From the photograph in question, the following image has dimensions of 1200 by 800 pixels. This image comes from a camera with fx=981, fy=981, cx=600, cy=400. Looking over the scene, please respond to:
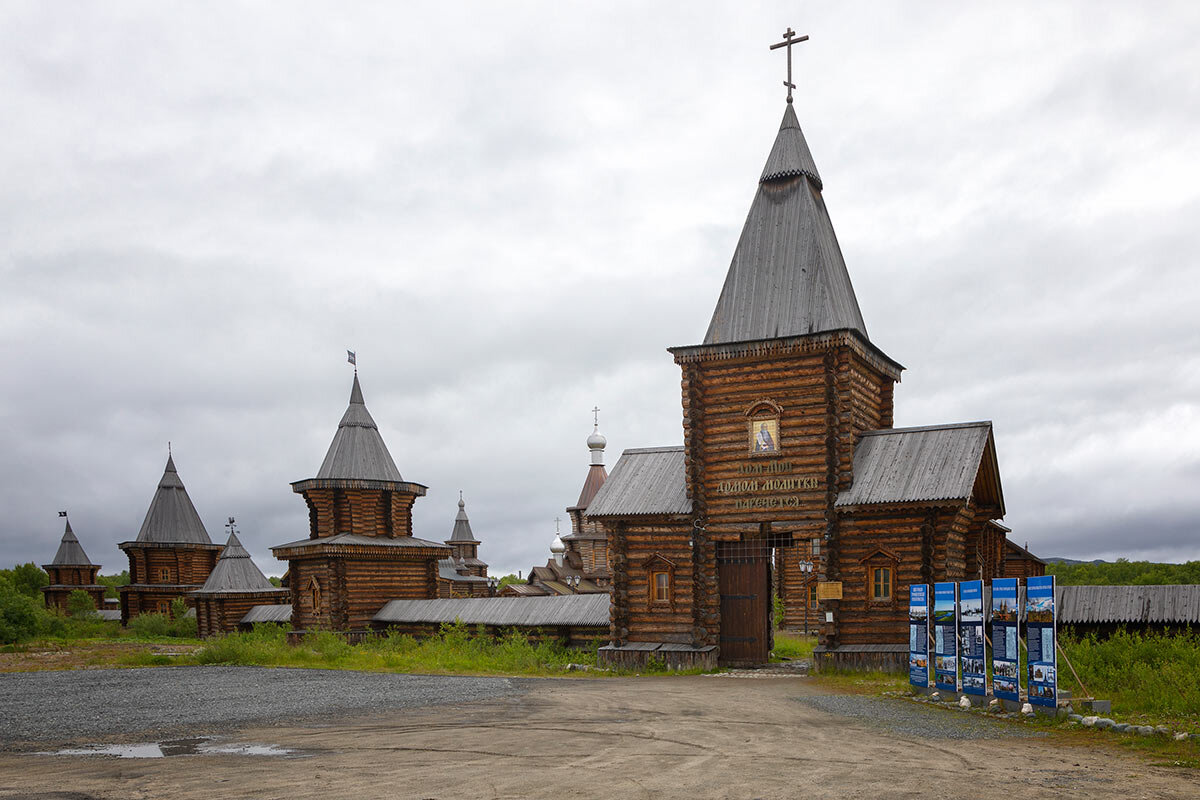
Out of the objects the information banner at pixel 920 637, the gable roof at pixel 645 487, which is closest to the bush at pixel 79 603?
the gable roof at pixel 645 487

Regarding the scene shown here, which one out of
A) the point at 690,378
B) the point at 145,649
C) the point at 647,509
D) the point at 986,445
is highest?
the point at 690,378

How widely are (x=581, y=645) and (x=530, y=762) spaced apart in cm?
2064

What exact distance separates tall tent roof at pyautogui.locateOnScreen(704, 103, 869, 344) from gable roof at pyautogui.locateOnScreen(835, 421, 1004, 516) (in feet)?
10.5

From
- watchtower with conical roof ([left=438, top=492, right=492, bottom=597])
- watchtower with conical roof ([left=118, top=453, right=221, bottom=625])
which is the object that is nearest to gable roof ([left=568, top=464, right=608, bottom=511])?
watchtower with conical roof ([left=438, top=492, right=492, bottom=597])

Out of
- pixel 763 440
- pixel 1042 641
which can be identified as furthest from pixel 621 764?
pixel 763 440

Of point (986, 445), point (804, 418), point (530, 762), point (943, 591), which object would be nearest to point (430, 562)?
point (804, 418)

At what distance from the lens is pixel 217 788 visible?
9102 millimetres

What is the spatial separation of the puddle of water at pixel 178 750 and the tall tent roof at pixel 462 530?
81829 millimetres

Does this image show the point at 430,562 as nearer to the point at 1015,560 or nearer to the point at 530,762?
the point at 1015,560

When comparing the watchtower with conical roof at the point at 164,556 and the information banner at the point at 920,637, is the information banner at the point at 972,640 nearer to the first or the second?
the information banner at the point at 920,637

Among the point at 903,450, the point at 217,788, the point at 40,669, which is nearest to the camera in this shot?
the point at 217,788

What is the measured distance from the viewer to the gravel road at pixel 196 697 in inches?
575

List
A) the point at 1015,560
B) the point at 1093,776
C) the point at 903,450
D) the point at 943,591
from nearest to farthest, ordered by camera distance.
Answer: the point at 1093,776
the point at 943,591
the point at 903,450
the point at 1015,560

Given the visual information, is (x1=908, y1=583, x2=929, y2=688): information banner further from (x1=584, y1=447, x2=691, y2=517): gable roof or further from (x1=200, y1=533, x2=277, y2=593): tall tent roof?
(x1=200, y1=533, x2=277, y2=593): tall tent roof
